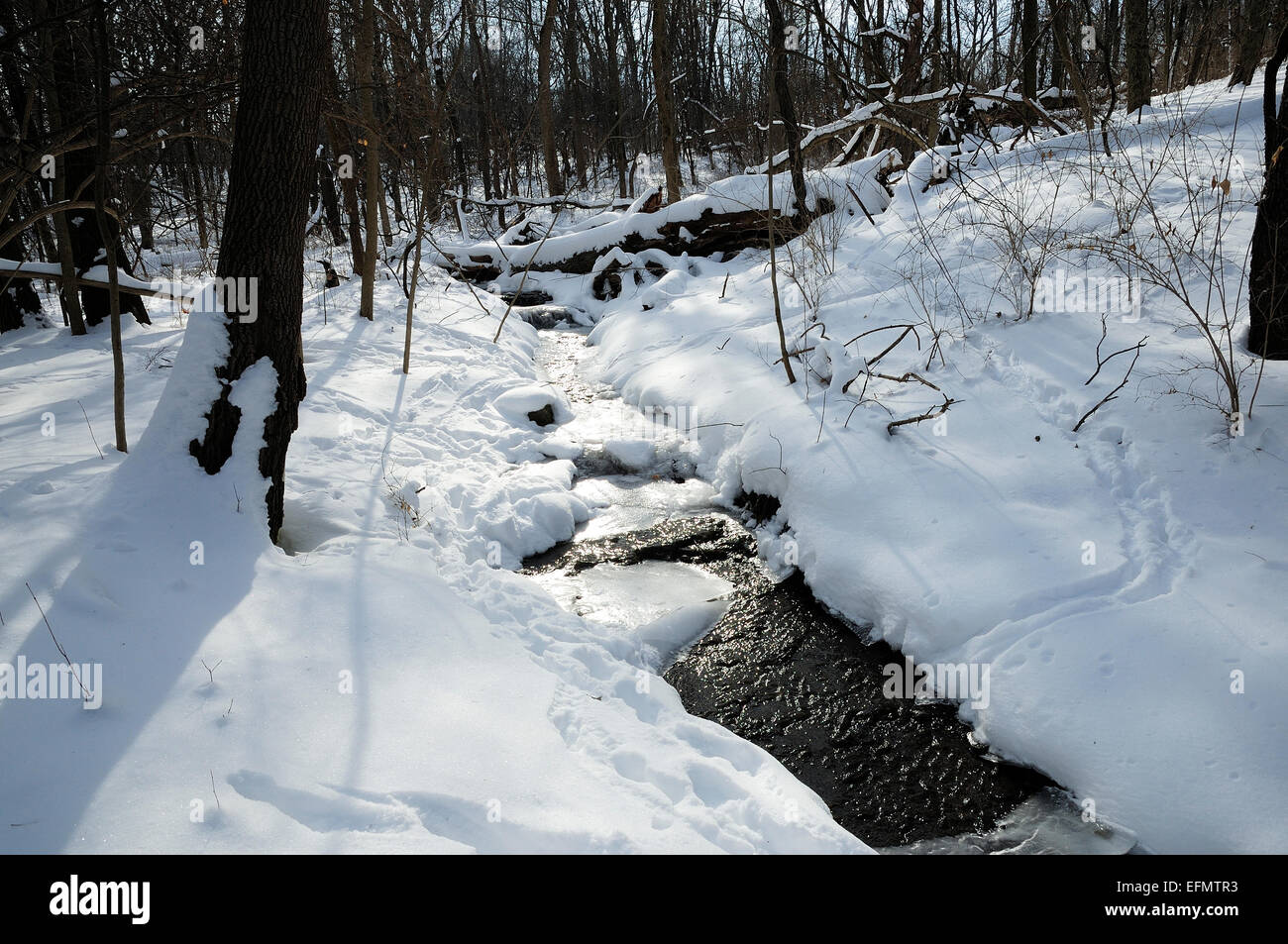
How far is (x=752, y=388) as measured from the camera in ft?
20.9

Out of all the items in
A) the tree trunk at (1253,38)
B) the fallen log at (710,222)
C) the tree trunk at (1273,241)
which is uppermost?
the tree trunk at (1253,38)

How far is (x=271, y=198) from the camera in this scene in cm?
379

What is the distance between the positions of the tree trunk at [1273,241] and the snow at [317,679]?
3539 mm

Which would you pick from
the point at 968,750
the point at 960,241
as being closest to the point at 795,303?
the point at 960,241

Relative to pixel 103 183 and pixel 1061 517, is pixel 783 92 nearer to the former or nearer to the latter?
pixel 1061 517

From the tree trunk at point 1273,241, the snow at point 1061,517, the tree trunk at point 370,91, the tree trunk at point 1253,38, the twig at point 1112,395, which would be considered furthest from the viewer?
the tree trunk at point 1253,38

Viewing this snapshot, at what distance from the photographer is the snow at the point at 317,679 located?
231 centimetres

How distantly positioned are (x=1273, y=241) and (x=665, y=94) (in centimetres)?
1008

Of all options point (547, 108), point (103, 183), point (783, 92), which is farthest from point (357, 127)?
point (547, 108)

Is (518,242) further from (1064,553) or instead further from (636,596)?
(1064,553)

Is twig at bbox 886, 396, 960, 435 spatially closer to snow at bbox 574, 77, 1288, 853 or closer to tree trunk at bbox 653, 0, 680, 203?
snow at bbox 574, 77, 1288, 853

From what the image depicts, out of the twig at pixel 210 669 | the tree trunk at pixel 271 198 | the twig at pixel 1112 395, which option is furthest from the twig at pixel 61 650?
the twig at pixel 1112 395

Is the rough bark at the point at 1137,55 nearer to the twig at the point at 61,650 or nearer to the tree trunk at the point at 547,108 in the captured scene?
the tree trunk at the point at 547,108
